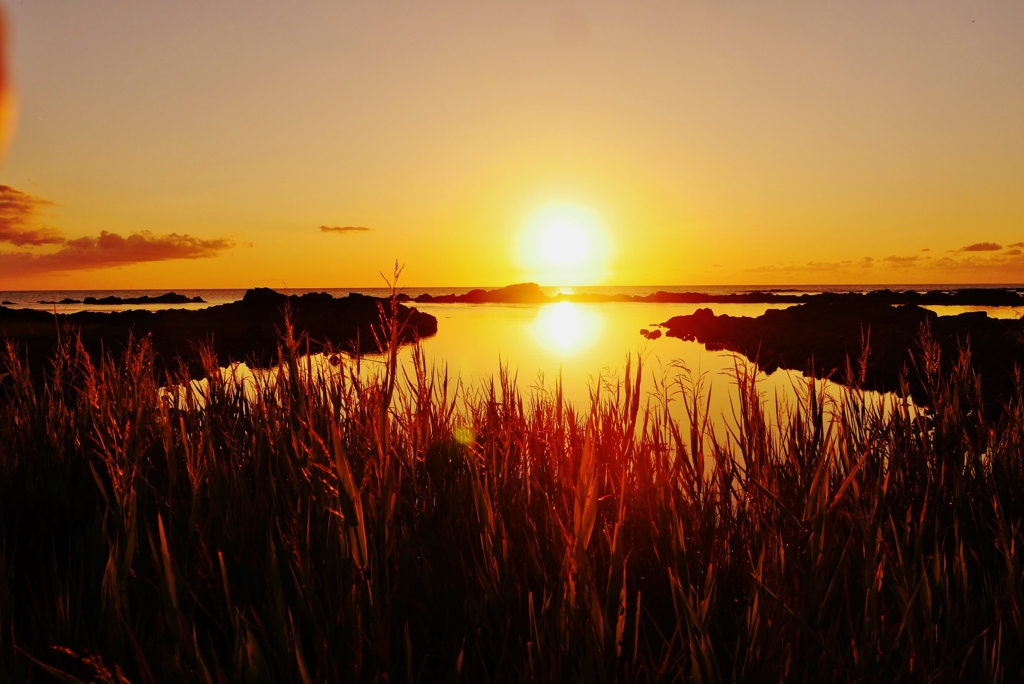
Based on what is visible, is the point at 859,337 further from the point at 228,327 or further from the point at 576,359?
the point at 228,327

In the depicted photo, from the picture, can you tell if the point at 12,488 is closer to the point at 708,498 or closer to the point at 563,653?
the point at 563,653

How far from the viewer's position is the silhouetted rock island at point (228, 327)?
17047 millimetres

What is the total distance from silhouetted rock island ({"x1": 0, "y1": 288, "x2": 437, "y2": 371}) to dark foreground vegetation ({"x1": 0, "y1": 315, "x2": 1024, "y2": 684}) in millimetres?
12337

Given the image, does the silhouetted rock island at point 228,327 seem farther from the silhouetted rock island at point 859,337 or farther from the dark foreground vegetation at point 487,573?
the dark foreground vegetation at point 487,573

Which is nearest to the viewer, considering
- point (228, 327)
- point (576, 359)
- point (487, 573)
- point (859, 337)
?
point (487, 573)

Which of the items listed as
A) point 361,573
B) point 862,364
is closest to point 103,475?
point 361,573

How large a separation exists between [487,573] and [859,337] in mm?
18210

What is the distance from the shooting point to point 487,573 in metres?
2.35

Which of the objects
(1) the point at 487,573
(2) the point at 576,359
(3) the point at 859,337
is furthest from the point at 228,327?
(1) the point at 487,573

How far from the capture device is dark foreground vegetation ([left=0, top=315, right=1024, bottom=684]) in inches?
73.3

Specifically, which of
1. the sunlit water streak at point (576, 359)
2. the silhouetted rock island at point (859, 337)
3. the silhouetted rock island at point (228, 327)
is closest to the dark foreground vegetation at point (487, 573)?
the sunlit water streak at point (576, 359)

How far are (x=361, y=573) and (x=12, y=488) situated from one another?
2685 millimetres

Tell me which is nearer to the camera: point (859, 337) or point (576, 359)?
point (859, 337)

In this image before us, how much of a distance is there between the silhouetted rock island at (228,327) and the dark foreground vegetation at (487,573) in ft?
40.5
